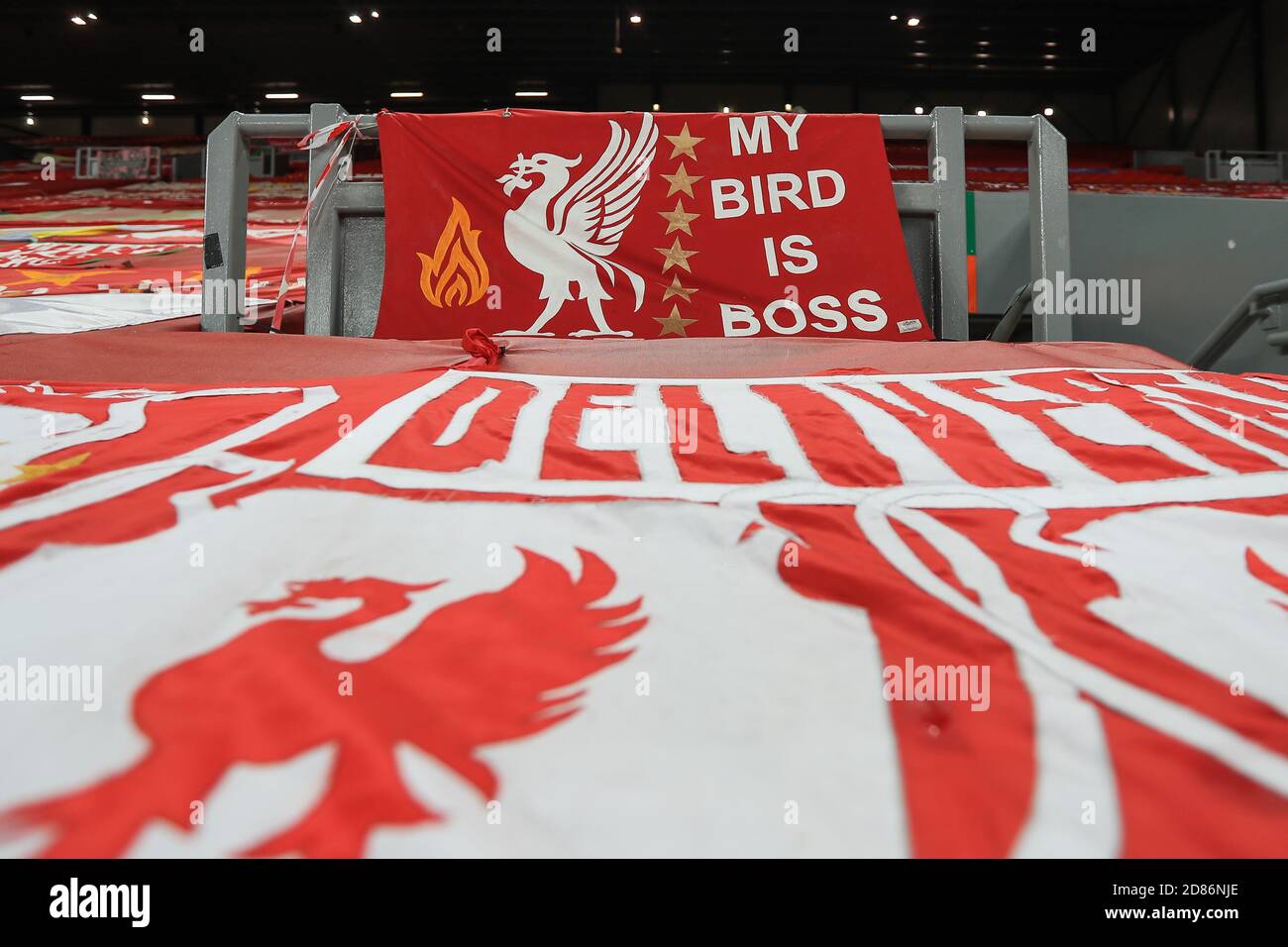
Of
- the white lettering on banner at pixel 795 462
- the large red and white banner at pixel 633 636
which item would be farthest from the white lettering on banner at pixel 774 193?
the large red and white banner at pixel 633 636

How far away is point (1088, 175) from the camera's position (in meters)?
7.23

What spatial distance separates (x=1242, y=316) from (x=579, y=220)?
5.76 ft

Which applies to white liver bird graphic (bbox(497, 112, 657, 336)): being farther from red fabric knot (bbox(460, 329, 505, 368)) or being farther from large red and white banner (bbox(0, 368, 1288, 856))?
large red and white banner (bbox(0, 368, 1288, 856))

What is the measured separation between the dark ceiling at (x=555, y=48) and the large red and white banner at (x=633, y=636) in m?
7.13

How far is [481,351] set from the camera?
1.13 m

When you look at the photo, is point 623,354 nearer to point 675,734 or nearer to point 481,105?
point 675,734

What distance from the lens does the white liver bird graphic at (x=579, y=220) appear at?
5.30ft

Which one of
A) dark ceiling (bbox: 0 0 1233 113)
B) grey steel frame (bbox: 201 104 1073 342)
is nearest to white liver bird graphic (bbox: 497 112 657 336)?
grey steel frame (bbox: 201 104 1073 342)

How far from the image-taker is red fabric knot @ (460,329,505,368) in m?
1.10

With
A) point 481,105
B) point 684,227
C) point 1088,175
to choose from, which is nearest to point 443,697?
point 684,227

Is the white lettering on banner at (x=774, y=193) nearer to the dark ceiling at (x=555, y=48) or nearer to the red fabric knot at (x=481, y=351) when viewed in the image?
the red fabric knot at (x=481, y=351)

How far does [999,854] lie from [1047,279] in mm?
1731

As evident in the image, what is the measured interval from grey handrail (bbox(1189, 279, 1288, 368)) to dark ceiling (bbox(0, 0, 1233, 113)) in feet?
19.1

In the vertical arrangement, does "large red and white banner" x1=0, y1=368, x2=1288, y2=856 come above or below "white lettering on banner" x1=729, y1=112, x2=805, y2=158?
below
